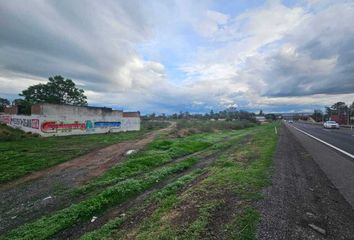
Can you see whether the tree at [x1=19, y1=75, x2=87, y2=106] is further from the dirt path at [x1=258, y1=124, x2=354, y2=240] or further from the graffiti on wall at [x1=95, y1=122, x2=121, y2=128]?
the dirt path at [x1=258, y1=124, x2=354, y2=240]

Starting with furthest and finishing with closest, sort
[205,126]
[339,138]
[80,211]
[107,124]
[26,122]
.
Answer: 1. [205,126]
2. [107,124]
3. [26,122]
4. [339,138]
5. [80,211]

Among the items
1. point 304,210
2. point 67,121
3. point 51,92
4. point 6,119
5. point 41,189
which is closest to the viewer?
point 304,210

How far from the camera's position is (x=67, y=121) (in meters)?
30.7

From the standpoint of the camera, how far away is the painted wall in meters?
28.1

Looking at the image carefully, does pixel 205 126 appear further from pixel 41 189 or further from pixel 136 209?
pixel 136 209

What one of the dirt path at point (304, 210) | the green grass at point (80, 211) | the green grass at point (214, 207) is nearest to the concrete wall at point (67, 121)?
the green grass at point (80, 211)

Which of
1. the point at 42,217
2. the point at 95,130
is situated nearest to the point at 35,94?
the point at 95,130

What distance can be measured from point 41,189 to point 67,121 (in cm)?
2426

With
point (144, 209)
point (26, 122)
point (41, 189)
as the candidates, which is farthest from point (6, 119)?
point (144, 209)

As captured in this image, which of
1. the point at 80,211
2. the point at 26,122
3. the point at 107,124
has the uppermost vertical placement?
the point at 26,122

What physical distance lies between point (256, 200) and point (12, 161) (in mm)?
13639

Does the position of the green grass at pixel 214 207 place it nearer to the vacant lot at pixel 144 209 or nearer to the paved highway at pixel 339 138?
the vacant lot at pixel 144 209

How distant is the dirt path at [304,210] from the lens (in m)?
4.16

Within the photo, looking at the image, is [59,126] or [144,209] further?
[59,126]
